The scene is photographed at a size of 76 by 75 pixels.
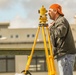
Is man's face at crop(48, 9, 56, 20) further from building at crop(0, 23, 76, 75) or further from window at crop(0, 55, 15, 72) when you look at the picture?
window at crop(0, 55, 15, 72)

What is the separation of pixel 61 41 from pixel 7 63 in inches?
1542

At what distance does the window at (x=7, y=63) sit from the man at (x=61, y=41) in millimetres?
38497

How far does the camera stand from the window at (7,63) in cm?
4516

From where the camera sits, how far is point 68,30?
6.72 meters

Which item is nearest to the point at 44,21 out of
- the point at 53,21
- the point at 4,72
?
the point at 53,21

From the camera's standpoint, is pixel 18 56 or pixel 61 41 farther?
pixel 18 56

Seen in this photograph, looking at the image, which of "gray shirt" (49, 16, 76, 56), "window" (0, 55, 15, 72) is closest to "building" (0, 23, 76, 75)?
"window" (0, 55, 15, 72)

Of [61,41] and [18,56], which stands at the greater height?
[18,56]

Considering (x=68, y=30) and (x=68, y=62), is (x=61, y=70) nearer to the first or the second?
(x=68, y=62)

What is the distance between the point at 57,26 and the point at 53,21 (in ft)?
0.52

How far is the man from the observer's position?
6.64m

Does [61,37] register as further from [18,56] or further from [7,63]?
[7,63]

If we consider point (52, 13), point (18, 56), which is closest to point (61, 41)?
point (52, 13)

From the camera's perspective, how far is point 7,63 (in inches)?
1796
